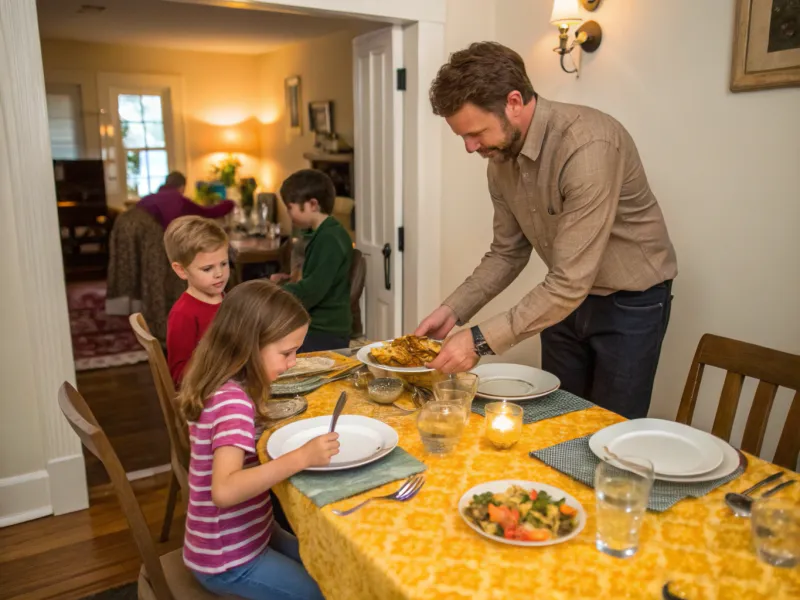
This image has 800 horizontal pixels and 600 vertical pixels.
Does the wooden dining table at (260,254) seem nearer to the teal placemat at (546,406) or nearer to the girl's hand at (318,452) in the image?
the teal placemat at (546,406)

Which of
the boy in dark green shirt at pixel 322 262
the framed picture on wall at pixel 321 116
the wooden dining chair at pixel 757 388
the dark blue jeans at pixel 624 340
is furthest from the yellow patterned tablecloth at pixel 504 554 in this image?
the framed picture on wall at pixel 321 116

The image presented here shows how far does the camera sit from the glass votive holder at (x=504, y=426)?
135cm

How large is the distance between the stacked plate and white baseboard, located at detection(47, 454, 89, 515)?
2.18 metres

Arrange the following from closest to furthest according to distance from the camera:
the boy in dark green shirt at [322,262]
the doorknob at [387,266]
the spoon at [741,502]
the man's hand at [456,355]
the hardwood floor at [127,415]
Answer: the spoon at [741,502], the man's hand at [456,355], the boy in dark green shirt at [322,262], the hardwood floor at [127,415], the doorknob at [387,266]

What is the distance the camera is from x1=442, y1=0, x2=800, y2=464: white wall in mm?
2021

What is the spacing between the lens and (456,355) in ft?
5.20

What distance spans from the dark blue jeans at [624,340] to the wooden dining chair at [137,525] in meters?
1.18

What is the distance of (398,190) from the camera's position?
3.32 m

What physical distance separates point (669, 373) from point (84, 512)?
2.35 m

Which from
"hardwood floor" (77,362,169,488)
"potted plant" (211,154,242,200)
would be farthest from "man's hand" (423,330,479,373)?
"potted plant" (211,154,242,200)

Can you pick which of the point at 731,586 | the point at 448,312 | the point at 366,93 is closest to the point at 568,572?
the point at 731,586

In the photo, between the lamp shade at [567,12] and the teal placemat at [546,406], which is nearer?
the teal placemat at [546,406]

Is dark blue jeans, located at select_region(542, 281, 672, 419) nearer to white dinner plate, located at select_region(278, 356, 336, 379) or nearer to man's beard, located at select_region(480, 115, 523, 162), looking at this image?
man's beard, located at select_region(480, 115, 523, 162)

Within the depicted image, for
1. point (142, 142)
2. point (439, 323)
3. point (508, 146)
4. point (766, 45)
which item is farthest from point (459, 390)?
point (142, 142)
